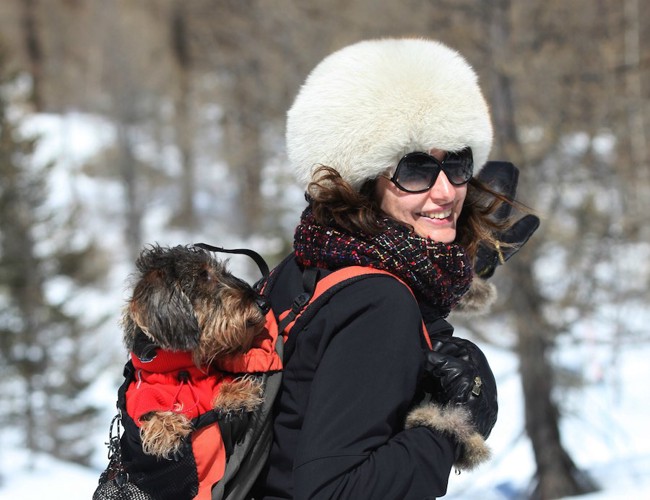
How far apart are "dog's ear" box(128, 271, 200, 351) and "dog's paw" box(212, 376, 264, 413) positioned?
0.13 metres

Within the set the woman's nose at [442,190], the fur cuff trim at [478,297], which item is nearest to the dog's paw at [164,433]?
the woman's nose at [442,190]

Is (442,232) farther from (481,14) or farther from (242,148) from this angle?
(242,148)

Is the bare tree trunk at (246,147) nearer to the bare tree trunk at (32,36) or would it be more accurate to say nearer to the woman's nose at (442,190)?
the bare tree trunk at (32,36)

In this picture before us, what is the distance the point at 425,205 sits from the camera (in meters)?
1.83

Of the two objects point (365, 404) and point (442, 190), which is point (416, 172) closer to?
point (442, 190)

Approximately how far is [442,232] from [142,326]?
0.75m

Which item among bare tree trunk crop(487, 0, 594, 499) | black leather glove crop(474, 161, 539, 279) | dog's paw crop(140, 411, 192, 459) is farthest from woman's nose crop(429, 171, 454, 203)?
bare tree trunk crop(487, 0, 594, 499)

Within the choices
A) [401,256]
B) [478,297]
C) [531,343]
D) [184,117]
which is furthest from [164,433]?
[184,117]

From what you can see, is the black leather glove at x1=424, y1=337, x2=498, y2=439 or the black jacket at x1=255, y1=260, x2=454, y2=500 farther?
the black leather glove at x1=424, y1=337, x2=498, y2=439

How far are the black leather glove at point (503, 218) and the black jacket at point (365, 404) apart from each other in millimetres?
911

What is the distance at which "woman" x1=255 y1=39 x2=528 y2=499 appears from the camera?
150 cm

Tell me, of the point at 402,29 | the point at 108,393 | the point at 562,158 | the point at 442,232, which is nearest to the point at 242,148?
the point at 108,393

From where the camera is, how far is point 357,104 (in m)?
1.77

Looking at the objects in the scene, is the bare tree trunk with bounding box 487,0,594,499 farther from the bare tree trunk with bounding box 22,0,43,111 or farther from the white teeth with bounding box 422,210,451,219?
the bare tree trunk with bounding box 22,0,43,111
